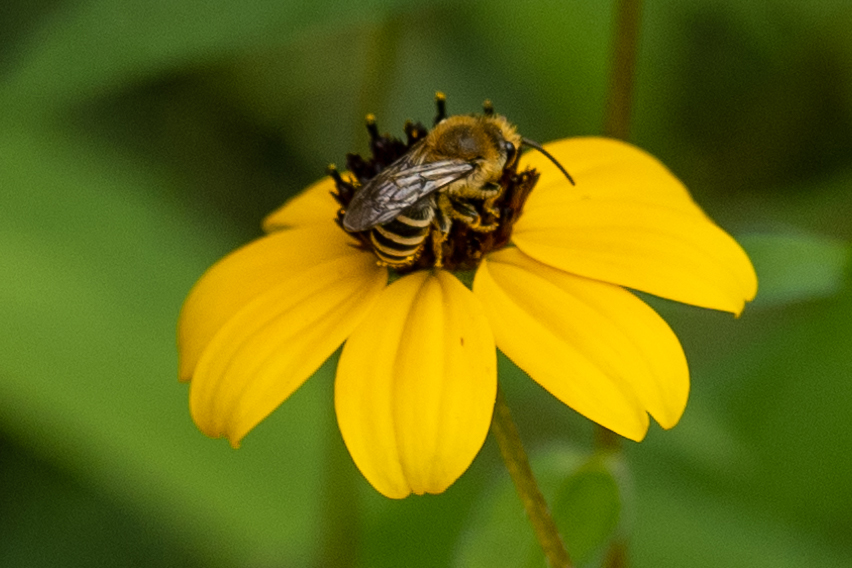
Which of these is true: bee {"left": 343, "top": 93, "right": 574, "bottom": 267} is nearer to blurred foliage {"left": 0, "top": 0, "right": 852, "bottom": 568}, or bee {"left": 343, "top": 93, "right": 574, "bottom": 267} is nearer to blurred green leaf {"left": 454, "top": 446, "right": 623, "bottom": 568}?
blurred foliage {"left": 0, "top": 0, "right": 852, "bottom": 568}

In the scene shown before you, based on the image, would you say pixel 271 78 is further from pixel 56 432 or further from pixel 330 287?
pixel 330 287

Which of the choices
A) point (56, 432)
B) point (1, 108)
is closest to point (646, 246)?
point (56, 432)

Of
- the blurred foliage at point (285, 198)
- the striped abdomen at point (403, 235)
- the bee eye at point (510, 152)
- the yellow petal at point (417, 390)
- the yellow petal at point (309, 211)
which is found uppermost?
the striped abdomen at point (403, 235)

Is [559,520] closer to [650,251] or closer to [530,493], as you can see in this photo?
[530,493]

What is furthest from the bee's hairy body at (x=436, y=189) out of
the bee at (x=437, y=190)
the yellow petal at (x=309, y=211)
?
the yellow petal at (x=309, y=211)

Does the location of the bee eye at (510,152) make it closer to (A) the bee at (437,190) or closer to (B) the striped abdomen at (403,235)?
(A) the bee at (437,190)
